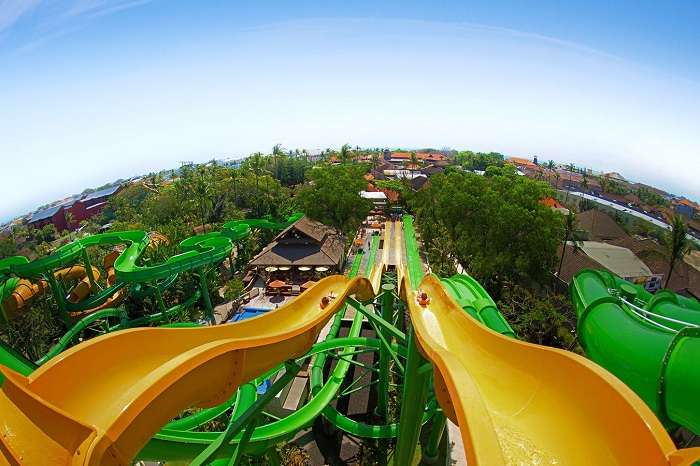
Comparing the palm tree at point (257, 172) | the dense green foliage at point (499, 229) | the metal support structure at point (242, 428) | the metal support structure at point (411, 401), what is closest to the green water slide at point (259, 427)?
the metal support structure at point (242, 428)

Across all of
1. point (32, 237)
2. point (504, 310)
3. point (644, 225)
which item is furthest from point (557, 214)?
point (32, 237)

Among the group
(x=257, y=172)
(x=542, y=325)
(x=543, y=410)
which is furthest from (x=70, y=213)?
(x=543, y=410)

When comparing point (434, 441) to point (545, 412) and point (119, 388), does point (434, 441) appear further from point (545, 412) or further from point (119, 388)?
point (119, 388)

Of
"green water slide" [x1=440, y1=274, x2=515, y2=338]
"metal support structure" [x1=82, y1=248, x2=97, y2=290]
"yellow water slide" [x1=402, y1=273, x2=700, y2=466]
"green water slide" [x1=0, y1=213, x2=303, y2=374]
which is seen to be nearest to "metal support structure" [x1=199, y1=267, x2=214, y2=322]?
"green water slide" [x1=0, y1=213, x2=303, y2=374]

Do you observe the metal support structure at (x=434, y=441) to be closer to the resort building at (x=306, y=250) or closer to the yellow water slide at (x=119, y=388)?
the yellow water slide at (x=119, y=388)

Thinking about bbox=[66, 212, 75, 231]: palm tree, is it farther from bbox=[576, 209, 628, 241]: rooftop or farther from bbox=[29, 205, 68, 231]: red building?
bbox=[576, 209, 628, 241]: rooftop
